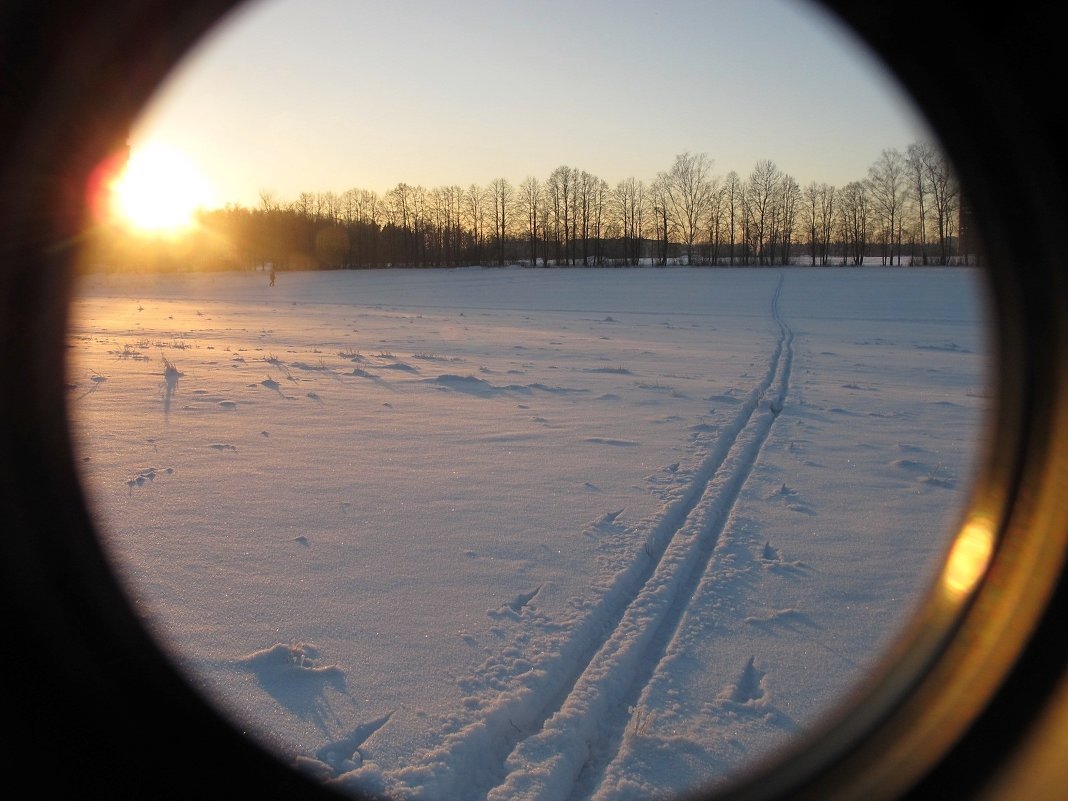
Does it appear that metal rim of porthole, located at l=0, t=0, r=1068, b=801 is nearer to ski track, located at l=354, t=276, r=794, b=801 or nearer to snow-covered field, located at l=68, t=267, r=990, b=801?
snow-covered field, located at l=68, t=267, r=990, b=801

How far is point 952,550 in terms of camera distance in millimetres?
2836

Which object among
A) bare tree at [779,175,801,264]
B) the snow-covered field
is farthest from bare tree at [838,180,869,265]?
the snow-covered field

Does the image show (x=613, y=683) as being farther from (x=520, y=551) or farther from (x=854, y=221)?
(x=854, y=221)

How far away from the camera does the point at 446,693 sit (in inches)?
119

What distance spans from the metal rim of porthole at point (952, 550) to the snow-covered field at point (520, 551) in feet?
1.24

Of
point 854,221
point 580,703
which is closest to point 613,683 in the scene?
point 580,703

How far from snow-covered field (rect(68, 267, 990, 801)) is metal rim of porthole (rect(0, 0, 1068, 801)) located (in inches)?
14.9

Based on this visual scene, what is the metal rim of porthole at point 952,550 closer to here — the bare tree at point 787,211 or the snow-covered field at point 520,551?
the snow-covered field at point 520,551

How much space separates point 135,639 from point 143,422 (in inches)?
216

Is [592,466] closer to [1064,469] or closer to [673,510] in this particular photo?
[673,510]

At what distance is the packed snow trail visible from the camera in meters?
2.54

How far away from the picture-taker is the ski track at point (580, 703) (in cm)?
252

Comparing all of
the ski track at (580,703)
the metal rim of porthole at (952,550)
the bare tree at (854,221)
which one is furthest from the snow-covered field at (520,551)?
the bare tree at (854,221)

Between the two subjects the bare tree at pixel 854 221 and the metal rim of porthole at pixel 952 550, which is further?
the bare tree at pixel 854 221
